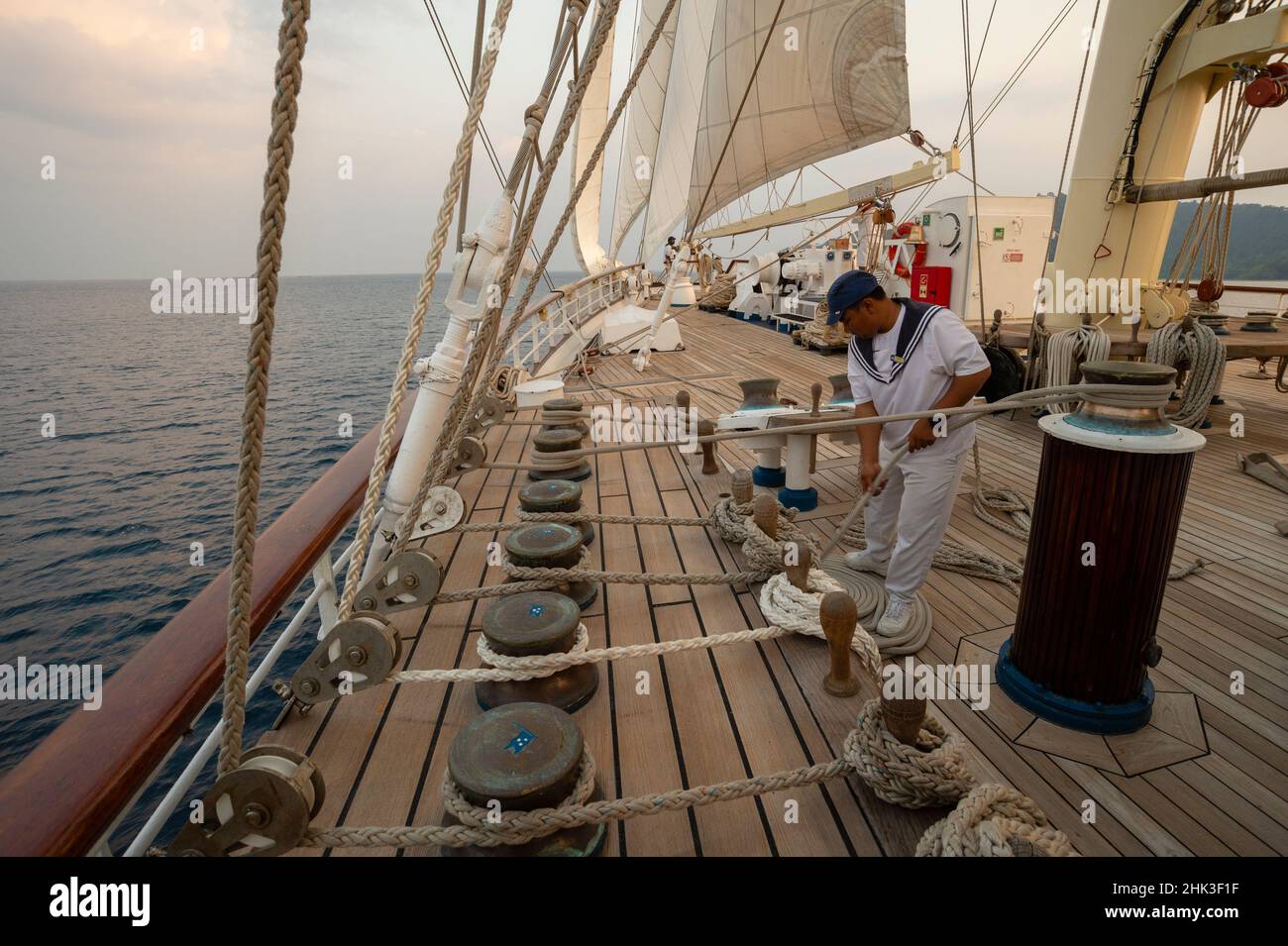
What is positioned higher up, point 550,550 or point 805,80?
point 805,80

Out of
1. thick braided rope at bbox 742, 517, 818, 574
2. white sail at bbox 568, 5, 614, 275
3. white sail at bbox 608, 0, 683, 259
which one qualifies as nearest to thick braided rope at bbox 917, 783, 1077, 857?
thick braided rope at bbox 742, 517, 818, 574

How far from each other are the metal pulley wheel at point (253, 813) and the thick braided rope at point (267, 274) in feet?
0.94

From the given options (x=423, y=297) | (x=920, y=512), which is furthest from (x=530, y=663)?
(x=920, y=512)

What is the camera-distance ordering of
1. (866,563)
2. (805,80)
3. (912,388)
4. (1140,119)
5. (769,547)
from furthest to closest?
1. (805,80)
2. (1140,119)
3. (866,563)
4. (912,388)
5. (769,547)

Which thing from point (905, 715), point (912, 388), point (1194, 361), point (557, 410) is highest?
point (1194, 361)

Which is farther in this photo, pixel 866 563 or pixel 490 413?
pixel 490 413

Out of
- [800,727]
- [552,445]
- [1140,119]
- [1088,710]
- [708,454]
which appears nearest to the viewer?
[800,727]

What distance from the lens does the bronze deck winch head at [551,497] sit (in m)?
2.84

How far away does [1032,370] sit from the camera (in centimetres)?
630

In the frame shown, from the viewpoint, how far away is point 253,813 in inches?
47.9

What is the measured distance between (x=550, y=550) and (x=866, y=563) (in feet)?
6.21

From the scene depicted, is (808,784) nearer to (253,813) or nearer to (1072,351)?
(253,813)

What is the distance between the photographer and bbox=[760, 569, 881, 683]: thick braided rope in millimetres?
2070
